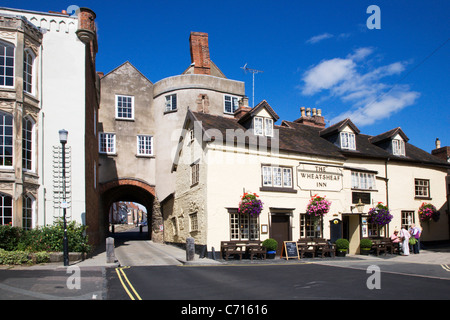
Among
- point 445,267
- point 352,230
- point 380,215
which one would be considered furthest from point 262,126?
point 445,267

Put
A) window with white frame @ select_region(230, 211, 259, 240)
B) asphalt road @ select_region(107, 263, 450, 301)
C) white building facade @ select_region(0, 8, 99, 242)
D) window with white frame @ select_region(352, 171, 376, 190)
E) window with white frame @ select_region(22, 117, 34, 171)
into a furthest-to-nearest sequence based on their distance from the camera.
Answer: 1. window with white frame @ select_region(352, 171, 376, 190)
2. window with white frame @ select_region(230, 211, 259, 240)
3. white building facade @ select_region(0, 8, 99, 242)
4. window with white frame @ select_region(22, 117, 34, 171)
5. asphalt road @ select_region(107, 263, 450, 301)

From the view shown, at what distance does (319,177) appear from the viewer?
2359 cm

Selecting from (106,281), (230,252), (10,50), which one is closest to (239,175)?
(230,252)

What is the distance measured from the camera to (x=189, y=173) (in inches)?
955

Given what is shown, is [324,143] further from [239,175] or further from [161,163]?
[161,163]

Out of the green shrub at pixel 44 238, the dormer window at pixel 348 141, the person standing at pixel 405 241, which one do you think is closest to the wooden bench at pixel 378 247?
the person standing at pixel 405 241

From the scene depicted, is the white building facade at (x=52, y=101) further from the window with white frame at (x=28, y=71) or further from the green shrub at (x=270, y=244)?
the green shrub at (x=270, y=244)

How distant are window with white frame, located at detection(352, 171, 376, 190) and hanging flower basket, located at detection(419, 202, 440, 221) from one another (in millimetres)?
4184

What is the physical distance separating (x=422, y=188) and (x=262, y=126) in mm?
13251

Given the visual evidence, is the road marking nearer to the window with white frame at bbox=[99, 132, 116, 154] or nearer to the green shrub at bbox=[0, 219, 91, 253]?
the green shrub at bbox=[0, 219, 91, 253]

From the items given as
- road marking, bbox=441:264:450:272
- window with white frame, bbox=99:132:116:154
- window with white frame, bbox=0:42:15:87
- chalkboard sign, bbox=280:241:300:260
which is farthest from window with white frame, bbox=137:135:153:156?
road marking, bbox=441:264:450:272

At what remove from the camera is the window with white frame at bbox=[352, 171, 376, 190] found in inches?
992

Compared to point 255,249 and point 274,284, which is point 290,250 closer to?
point 255,249

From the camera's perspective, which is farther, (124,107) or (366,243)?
(124,107)
